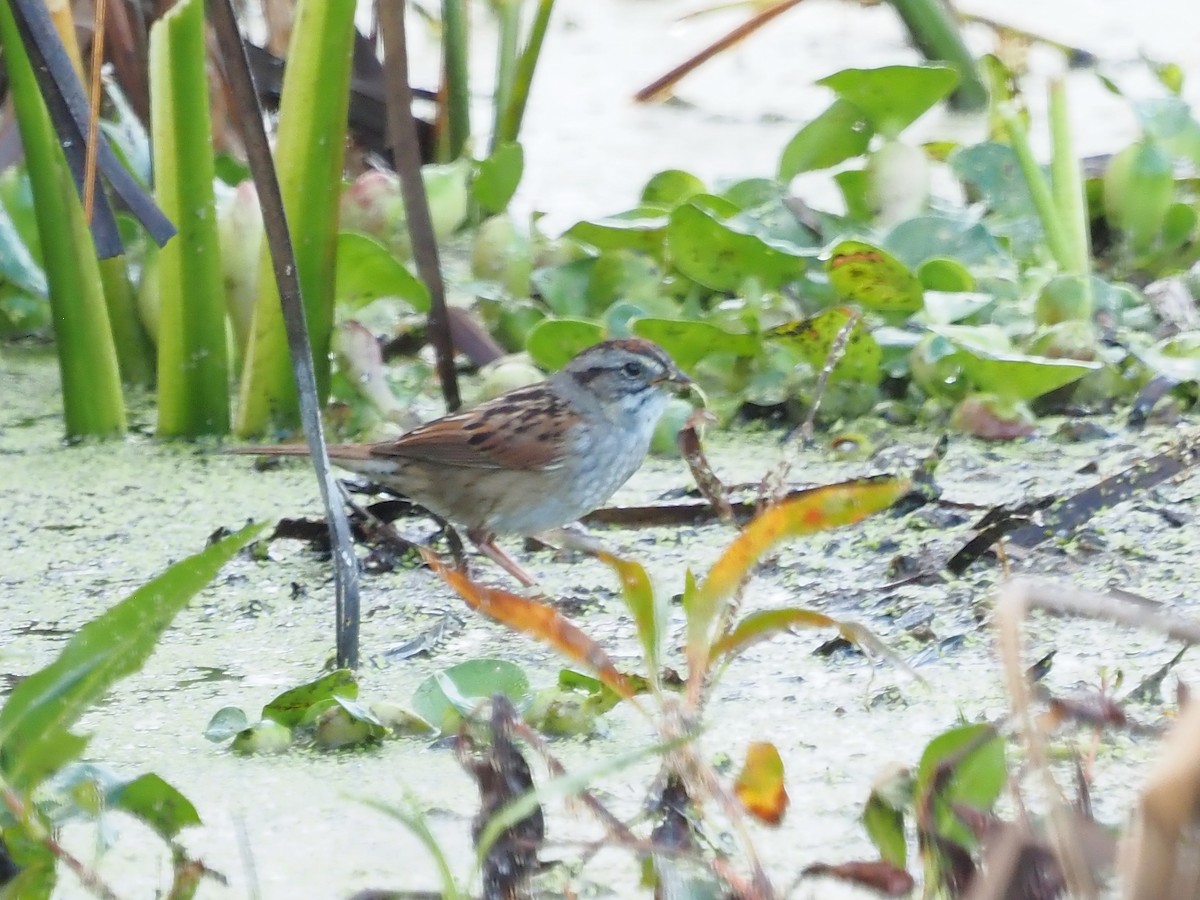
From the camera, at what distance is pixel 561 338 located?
4004mm

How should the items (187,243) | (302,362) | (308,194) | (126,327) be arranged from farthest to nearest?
1. (126,327)
2. (187,243)
3. (308,194)
4. (302,362)

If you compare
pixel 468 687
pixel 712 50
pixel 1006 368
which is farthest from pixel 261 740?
pixel 712 50

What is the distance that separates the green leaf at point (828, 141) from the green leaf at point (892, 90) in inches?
1.1

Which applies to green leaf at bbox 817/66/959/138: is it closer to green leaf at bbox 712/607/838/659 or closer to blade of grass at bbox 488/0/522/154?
blade of grass at bbox 488/0/522/154

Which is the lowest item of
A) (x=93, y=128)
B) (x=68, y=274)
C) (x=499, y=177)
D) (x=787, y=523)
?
(x=499, y=177)

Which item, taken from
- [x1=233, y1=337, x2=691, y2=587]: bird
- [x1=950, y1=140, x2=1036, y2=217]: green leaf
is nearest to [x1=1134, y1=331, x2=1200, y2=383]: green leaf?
[x1=950, y1=140, x2=1036, y2=217]: green leaf

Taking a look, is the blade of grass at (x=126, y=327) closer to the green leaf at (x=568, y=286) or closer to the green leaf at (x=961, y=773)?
the green leaf at (x=568, y=286)

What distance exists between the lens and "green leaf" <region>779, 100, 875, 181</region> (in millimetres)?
4406

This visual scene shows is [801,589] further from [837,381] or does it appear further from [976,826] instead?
[976,826]

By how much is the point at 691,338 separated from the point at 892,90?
Answer: 851 mm

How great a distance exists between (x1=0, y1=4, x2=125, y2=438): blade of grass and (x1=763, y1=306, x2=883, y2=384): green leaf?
1.39 meters

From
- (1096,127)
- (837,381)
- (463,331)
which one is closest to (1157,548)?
(837,381)

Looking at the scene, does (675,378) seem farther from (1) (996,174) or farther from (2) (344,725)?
(2) (344,725)

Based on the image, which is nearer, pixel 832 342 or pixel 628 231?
pixel 832 342
